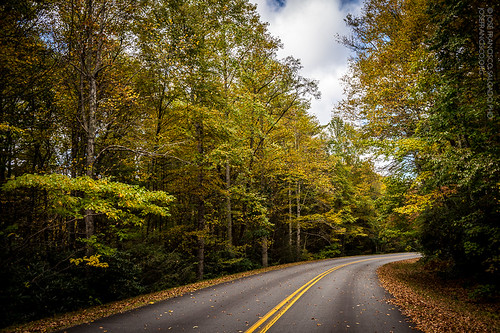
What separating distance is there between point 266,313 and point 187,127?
35.4 feet

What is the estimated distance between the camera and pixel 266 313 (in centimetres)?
624

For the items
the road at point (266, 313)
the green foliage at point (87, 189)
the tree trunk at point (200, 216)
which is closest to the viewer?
the road at point (266, 313)

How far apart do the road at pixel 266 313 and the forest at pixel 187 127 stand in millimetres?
2584

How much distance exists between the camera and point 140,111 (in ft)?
43.4

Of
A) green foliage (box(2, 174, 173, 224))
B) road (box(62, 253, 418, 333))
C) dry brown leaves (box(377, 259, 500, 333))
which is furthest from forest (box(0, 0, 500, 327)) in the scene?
road (box(62, 253, 418, 333))

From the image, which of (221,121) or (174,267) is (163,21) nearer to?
(221,121)

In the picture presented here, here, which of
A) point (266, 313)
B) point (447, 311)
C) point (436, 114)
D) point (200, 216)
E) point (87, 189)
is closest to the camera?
point (266, 313)

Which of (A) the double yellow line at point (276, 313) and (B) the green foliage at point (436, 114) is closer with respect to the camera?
(A) the double yellow line at point (276, 313)

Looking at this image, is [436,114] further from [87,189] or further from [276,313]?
[87,189]

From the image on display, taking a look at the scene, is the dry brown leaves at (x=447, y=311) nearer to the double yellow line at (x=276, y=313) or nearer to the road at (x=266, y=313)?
the road at (x=266, y=313)

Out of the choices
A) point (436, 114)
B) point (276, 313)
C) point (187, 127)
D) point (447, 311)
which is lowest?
point (447, 311)

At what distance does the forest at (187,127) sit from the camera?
296 inches

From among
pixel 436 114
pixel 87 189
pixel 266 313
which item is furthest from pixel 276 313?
pixel 436 114

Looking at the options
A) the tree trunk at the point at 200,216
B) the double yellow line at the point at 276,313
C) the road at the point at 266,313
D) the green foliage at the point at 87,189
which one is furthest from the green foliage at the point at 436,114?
the green foliage at the point at 87,189
